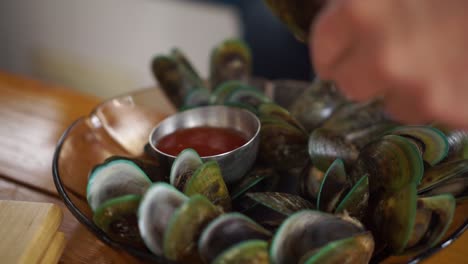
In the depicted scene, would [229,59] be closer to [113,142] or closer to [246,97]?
[246,97]

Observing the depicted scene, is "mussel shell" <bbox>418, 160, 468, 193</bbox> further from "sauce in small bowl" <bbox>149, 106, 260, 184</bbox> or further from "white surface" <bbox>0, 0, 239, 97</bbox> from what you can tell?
"white surface" <bbox>0, 0, 239, 97</bbox>

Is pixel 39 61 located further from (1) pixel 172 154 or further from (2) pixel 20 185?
A: (1) pixel 172 154

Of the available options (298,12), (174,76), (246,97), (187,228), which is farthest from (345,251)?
(174,76)

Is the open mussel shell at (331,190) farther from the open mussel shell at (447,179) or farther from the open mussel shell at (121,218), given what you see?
the open mussel shell at (121,218)

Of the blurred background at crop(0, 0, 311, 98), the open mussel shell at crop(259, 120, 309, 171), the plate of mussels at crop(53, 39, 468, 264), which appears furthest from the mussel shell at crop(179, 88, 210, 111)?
the blurred background at crop(0, 0, 311, 98)

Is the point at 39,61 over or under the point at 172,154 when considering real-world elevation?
under

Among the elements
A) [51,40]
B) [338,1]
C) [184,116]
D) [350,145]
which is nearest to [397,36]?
[338,1]
